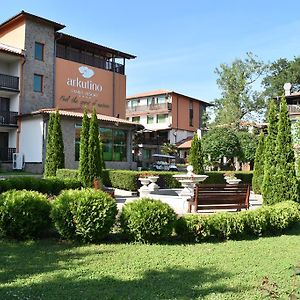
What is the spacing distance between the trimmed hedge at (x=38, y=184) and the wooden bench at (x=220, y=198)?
19.9ft

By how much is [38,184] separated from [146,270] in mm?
9088

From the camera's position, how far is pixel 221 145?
3194cm

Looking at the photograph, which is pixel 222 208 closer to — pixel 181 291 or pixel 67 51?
pixel 181 291

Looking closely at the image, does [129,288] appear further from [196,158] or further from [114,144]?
[114,144]

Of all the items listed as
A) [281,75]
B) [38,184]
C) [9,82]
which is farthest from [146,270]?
[281,75]

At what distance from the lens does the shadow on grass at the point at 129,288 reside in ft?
13.4

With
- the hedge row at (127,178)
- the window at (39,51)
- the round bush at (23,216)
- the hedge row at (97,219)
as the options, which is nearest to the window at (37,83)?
the window at (39,51)

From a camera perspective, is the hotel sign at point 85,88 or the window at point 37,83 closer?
the window at point 37,83

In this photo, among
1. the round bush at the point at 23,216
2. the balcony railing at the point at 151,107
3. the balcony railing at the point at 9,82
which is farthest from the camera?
the balcony railing at the point at 151,107

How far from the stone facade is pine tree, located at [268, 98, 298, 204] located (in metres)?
21.8

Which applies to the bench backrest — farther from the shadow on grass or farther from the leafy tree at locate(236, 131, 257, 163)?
the leafy tree at locate(236, 131, 257, 163)

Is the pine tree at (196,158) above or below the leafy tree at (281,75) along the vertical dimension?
below

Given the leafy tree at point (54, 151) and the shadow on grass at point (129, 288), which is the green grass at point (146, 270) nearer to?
the shadow on grass at point (129, 288)

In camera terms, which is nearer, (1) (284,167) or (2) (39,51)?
(1) (284,167)
